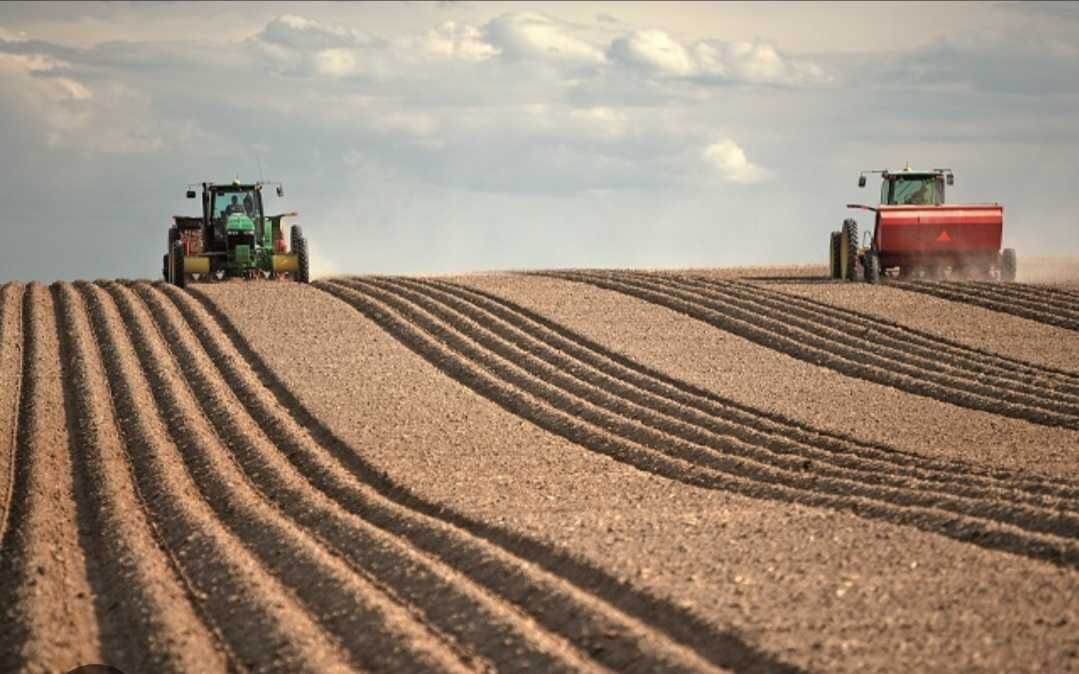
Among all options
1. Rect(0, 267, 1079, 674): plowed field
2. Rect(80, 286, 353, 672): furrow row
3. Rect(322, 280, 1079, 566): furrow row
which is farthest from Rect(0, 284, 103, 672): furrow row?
Rect(322, 280, 1079, 566): furrow row

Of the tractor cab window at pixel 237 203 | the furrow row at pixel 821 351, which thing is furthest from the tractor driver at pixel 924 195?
the tractor cab window at pixel 237 203

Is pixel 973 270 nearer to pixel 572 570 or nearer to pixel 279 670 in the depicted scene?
pixel 572 570

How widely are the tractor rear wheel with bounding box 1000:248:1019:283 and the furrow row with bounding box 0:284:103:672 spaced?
17465 millimetres

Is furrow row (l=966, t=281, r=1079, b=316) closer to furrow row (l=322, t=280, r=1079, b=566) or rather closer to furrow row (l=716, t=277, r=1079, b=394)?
furrow row (l=716, t=277, r=1079, b=394)

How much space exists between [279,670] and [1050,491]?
257 inches

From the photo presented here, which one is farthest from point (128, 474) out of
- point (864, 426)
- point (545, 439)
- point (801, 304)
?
point (801, 304)

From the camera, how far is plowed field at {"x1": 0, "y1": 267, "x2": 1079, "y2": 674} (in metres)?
9.23

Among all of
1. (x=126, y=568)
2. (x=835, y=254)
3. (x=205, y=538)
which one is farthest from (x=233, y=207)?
(x=126, y=568)

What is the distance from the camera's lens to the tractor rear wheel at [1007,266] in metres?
30.3

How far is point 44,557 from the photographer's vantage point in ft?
39.1

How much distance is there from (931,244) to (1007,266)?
1.85 meters

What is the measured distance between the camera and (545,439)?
53.0 feet

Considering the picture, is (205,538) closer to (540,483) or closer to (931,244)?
(540,483)

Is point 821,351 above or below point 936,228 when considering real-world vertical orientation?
below
